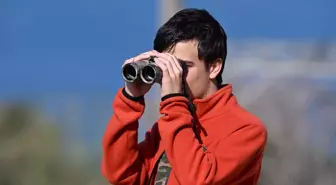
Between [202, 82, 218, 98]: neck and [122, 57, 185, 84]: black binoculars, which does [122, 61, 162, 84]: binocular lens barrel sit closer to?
[122, 57, 185, 84]: black binoculars

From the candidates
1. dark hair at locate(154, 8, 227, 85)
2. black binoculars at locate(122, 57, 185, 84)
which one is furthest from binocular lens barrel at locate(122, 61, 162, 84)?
dark hair at locate(154, 8, 227, 85)

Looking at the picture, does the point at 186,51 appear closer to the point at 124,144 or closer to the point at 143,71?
the point at 143,71

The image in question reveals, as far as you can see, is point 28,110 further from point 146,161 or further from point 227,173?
point 227,173

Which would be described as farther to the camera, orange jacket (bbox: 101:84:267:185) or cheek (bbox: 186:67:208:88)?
cheek (bbox: 186:67:208:88)

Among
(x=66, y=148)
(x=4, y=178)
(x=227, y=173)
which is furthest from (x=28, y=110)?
(x=227, y=173)

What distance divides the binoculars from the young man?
19mm

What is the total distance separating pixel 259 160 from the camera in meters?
2.07

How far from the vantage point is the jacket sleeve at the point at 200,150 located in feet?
6.34

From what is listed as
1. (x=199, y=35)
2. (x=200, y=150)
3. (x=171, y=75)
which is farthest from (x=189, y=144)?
(x=199, y=35)

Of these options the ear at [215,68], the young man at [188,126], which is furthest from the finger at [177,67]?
the ear at [215,68]

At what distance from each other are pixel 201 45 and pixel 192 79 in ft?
0.33

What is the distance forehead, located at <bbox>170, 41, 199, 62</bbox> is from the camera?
2088 millimetres

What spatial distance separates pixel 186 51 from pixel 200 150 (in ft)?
0.97

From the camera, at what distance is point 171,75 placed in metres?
2.01
